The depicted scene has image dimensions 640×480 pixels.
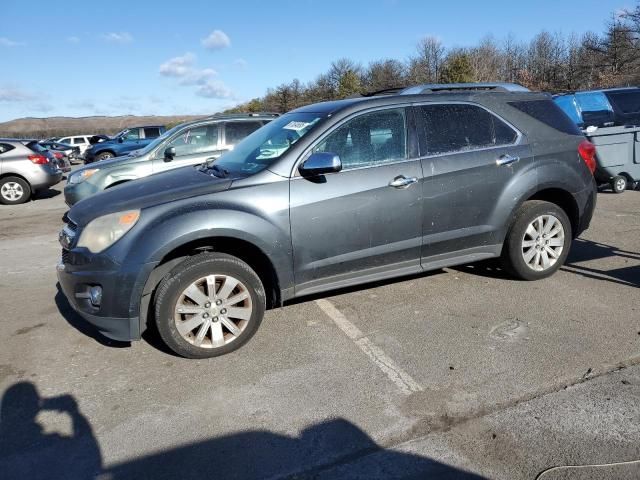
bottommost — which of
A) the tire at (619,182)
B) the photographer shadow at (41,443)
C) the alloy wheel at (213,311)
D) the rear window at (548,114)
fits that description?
the photographer shadow at (41,443)

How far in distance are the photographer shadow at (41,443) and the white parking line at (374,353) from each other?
1806 millimetres

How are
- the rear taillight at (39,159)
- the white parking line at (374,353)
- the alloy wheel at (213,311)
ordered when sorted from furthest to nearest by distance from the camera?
the rear taillight at (39,159) → the alloy wheel at (213,311) → the white parking line at (374,353)

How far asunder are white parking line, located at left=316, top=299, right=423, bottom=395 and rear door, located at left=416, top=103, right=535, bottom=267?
0.89m

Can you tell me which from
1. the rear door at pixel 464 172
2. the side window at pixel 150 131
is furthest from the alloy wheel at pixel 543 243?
the side window at pixel 150 131

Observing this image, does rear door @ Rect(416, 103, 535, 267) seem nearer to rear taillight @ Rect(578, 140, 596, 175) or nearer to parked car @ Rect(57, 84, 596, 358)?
parked car @ Rect(57, 84, 596, 358)

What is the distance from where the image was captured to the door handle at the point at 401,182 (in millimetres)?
4133

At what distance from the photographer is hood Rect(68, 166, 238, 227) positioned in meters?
3.68

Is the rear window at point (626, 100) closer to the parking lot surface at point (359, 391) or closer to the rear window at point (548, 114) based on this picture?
the rear window at point (548, 114)

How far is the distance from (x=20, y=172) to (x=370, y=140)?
1171 cm

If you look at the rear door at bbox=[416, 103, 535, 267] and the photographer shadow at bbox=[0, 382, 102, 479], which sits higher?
the rear door at bbox=[416, 103, 535, 267]

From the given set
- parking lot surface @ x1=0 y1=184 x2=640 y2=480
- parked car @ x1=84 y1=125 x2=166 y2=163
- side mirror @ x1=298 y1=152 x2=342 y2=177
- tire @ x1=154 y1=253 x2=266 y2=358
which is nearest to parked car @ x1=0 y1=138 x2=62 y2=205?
parked car @ x1=84 y1=125 x2=166 y2=163

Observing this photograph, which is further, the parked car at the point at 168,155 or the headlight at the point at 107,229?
the parked car at the point at 168,155

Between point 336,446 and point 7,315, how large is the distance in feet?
12.2

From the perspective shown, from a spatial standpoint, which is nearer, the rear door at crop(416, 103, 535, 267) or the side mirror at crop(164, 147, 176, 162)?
the rear door at crop(416, 103, 535, 267)
